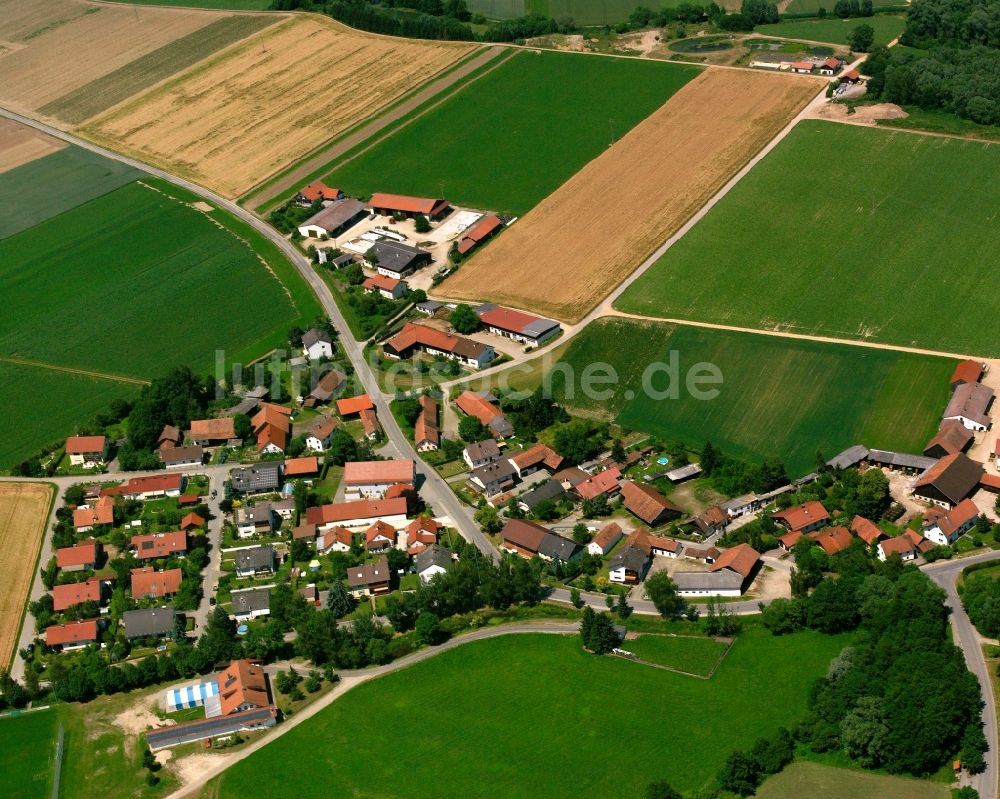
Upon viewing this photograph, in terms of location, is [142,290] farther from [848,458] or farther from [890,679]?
[890,679]

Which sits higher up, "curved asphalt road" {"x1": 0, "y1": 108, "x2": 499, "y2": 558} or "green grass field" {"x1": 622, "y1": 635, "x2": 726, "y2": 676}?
"curved asphalt road" {"x1": 0, "y1": 108, "x2": 499, "y2": 558}

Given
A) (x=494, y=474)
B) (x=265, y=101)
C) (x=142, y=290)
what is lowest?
(x=494, y=474)

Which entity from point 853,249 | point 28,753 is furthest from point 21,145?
point 853,249

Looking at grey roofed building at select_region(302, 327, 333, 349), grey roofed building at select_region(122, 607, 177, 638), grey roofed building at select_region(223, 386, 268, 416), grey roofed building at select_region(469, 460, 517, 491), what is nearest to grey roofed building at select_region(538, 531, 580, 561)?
grey roofed building at select_region(469, 460, 517, 491)

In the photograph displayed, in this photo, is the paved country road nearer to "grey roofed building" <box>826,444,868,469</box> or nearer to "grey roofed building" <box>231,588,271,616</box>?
"grey roofed building" <box>826,444,868,469</box>

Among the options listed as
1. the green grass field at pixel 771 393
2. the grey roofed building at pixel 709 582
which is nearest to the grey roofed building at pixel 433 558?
the grey roofed building at pixel 709 582

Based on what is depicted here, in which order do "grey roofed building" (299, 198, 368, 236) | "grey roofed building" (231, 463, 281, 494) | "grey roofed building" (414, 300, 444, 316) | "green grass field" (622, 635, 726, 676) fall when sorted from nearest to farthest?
"green grass field" (622, 635, 726, 676) < "grey roofed building" (231, 463, 281, 494) < "grey roofed building" (414, 300, 444, 316) < "grey roofed building" (299, 198, 368, 236)

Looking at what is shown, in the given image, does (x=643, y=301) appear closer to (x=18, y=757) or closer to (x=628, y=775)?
(x=628, y=775)
